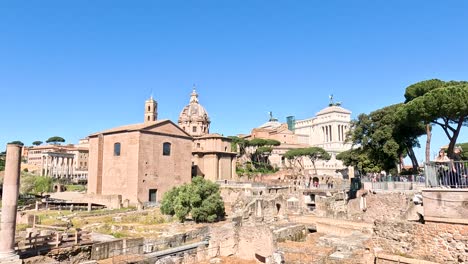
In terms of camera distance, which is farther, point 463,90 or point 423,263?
point 463,90

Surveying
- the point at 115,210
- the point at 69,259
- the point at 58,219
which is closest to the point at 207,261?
the point at 69,259

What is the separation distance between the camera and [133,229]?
72.9 feet

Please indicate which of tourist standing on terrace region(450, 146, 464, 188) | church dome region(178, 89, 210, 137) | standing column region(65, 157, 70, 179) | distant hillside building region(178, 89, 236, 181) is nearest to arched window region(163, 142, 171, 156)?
distant hillside building region(178, 89, 236, 181)

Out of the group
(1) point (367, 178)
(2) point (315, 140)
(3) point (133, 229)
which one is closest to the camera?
(3) point (133, 229)

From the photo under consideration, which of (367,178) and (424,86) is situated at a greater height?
(424,86)

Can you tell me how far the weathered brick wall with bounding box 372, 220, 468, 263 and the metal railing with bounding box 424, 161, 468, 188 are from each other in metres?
1.21

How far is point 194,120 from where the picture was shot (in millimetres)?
63969

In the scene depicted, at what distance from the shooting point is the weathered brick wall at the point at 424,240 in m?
8.38

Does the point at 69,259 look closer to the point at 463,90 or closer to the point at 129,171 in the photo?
the point at 463,90

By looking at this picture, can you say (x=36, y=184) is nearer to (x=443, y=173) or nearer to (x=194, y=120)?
(x=194, y=120)

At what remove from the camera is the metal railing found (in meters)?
9.38

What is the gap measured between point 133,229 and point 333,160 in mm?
60096

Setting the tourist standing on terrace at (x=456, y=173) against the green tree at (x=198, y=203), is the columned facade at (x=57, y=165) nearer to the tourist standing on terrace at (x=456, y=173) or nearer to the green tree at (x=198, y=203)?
the green tree at (x=198, y=203)

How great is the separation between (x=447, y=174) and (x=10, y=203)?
Result: 13.1 meters
